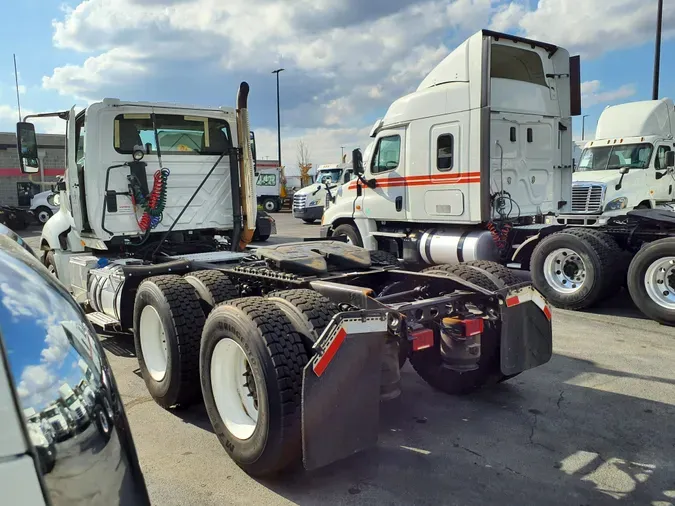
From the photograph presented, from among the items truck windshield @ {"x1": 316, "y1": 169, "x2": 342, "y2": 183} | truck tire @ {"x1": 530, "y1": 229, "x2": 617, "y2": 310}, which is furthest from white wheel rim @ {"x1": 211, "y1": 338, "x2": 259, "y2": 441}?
truck windshield @ {"x1": 316, "y1": 169, "x2": 342, "y2": 183}

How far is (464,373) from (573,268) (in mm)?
4158

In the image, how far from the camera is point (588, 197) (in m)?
11.7

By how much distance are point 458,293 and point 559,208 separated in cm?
711

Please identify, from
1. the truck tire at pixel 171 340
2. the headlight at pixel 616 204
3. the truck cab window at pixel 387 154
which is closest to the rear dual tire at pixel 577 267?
the truck cab window at pixel 387 154

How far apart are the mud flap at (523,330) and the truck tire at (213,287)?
2.11 metres

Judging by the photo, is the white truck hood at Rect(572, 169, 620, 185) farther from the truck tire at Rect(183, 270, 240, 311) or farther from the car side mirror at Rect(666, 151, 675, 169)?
the truck tire at Rect(183, 270, 240, 311)

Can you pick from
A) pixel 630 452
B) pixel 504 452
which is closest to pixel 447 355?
pixel 504 452

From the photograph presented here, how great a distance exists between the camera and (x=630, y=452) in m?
3.65

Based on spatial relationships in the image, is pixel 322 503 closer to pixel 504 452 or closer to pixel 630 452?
pixel 504 452

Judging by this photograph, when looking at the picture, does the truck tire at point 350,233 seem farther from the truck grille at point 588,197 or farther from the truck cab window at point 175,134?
the truck grille at point 588,197

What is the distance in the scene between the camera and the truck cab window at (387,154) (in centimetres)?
1012

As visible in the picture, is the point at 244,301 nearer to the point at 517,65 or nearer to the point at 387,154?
the point at 387,154

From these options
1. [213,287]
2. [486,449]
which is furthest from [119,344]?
[486,449]

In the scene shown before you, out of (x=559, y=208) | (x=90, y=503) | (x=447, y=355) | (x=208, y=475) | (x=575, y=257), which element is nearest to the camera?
(x=90, y=503)
